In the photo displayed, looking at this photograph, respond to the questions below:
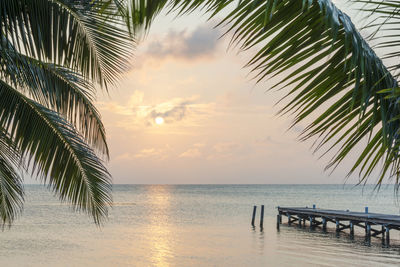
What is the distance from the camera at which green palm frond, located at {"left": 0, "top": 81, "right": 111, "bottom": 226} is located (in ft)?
21.5

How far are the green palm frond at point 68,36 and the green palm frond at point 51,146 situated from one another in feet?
4.63

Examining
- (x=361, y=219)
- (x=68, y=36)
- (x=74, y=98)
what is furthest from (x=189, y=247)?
(x=68, y=36)

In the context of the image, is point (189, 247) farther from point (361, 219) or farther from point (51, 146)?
point (51, 146)

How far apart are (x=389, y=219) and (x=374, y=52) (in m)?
26.9

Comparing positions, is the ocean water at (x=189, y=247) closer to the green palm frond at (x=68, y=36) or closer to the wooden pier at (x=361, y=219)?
the wooden pier at (x=361, y=219)

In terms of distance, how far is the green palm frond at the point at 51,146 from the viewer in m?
6.56

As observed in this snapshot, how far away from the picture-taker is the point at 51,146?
21.9 ft

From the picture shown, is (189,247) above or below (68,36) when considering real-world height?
below

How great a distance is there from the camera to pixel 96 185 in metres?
7.01

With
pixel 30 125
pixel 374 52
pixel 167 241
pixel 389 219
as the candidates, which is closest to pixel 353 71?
pixel 374 52

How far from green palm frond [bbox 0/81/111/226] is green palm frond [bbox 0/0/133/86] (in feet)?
4.63

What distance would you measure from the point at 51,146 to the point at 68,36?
2129mm

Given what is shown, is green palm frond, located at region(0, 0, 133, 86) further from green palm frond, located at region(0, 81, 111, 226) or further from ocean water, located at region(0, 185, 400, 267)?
ocean water, located at region(0, 185, 400, 267)

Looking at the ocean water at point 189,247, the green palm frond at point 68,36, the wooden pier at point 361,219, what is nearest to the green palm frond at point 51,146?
the green palm frond at point 68,36
